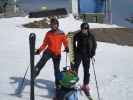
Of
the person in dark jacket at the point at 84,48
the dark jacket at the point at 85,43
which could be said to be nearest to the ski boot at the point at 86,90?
the person in dark jacket at the point at 84,48

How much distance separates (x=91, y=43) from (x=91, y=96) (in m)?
1.27

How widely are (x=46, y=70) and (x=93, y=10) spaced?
20506 mm

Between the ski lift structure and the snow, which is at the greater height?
the snow

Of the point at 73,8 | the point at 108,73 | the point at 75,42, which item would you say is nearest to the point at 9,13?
the point at 73,8

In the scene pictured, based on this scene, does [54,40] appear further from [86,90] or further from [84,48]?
[86,90]

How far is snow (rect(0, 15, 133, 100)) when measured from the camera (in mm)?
13078

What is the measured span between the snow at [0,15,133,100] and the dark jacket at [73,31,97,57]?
1066 mm

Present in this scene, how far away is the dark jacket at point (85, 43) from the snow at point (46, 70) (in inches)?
42.0

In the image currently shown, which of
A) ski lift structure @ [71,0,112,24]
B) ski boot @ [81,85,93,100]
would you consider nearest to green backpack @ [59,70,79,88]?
ski boot @ [81,85,93,100]

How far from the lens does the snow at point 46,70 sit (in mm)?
13078

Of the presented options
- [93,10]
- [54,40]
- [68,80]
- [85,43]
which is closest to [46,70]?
[54,40]

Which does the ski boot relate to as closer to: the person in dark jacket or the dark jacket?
the person in dark jacket

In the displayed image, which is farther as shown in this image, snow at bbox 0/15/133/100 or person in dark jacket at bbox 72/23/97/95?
snow at bbox 0/15/133/100

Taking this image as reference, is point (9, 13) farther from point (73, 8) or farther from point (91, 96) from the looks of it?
point (91, 96)
